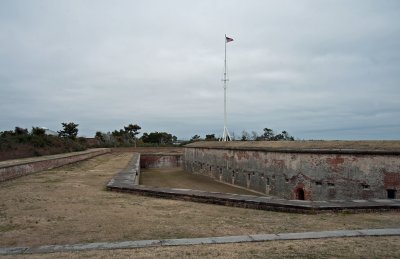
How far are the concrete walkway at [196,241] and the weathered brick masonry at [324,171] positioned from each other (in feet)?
25.9

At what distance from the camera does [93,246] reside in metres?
4.78

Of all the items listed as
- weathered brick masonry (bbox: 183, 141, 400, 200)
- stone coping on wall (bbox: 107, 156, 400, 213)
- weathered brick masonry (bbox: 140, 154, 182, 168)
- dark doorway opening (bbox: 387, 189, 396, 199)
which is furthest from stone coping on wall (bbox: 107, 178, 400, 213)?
weathered brick masonry (bbox: 140, 154, 182, 168)

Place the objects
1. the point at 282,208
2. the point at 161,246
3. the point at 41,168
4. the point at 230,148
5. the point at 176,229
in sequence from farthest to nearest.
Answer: the point at 230,148 → the point at 41,168 → the point at 282,208 → the point at 176,229 → the point at 161,246

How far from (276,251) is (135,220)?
2.78m

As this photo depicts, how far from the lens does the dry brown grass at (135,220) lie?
544cm

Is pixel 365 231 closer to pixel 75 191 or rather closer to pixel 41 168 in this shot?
pixel 75 191

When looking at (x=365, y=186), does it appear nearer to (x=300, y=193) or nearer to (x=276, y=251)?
(x=300, y=193)

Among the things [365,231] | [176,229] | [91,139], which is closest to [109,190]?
[176,229]

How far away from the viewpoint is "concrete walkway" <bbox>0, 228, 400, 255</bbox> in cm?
469

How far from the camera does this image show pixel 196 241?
4938mm

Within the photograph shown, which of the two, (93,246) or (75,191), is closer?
(93,246)

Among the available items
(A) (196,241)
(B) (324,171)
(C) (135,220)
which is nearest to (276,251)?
(A) (196,241)

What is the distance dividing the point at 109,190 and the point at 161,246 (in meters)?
5.85

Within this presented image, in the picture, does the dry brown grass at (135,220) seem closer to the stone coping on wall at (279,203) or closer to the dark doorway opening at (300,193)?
the stone coping on wall at (279,203)
